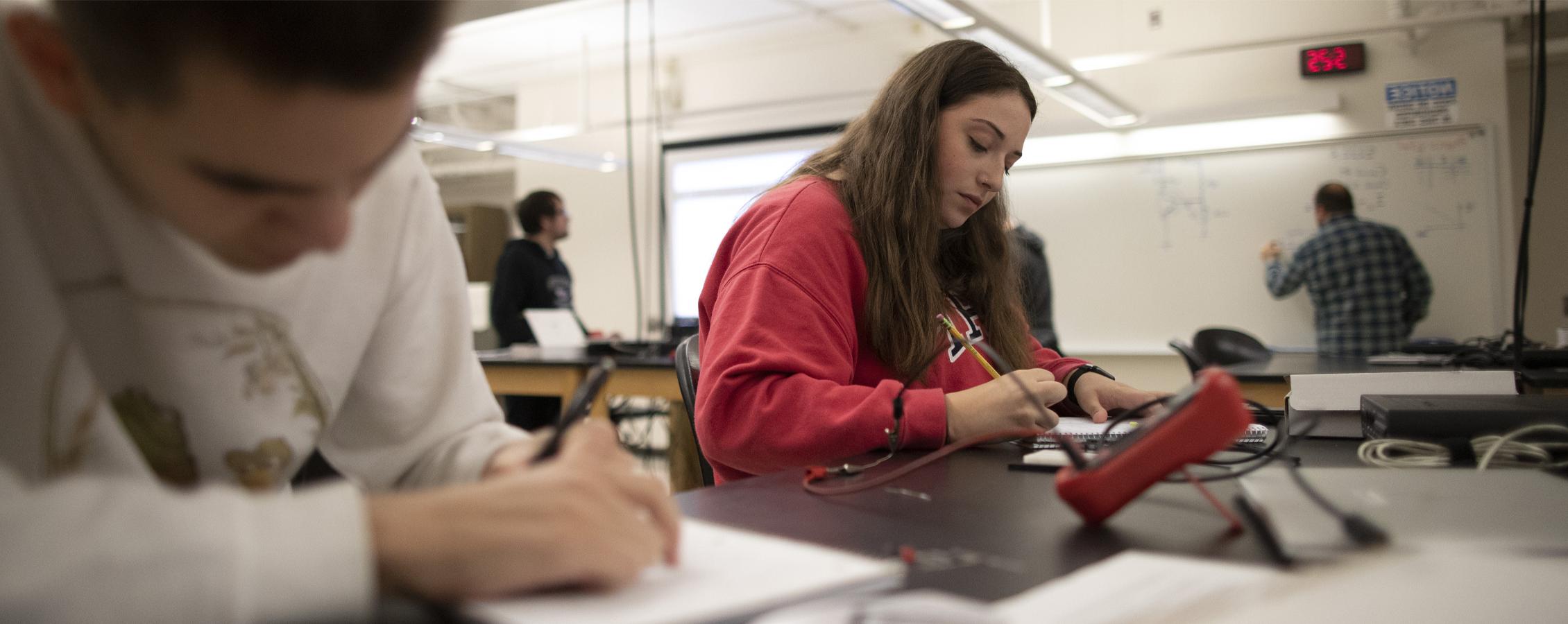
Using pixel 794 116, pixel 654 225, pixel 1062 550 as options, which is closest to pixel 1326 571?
pixel 1062 550

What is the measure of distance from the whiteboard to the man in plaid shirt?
0.30 meters

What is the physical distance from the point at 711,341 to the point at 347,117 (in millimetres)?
736

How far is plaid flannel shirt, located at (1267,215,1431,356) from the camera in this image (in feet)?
14.6

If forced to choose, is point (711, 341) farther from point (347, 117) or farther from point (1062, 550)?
point (347, 117)

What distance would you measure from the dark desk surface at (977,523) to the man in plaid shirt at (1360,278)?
4303 millimetres

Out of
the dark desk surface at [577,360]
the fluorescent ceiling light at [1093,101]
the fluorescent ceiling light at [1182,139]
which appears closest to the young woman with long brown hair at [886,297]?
the dark desk surface at [577,360]

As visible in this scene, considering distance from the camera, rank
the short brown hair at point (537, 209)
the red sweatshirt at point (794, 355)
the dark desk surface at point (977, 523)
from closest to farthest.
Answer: the dark desk surface at point (977, 523), the red sweatshirt at point (794, 355), the short brown hair at point (537, 209)

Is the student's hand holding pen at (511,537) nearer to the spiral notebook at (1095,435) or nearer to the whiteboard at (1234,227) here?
the spiral notebook at (1095,435)

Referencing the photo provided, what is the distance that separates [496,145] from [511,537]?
521cm

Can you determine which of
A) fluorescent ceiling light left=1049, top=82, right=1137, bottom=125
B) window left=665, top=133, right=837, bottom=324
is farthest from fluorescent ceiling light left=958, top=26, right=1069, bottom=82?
window left=665, top=133, right=837, bottom=324

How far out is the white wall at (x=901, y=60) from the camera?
474 centimetres

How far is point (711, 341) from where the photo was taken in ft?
3.77

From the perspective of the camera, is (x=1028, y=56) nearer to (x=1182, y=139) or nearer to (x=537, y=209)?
(x=1182, y=139)

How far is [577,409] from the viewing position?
0.60 m
